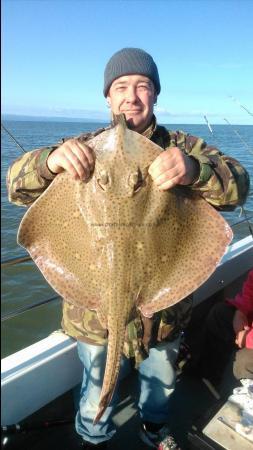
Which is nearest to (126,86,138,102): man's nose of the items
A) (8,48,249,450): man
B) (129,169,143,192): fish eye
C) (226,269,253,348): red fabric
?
(8,48,249,450): man

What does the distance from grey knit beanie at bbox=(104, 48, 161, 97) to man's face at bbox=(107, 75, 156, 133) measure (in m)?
0.03

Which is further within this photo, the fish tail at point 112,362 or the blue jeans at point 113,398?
the blue jeans at point 113,398

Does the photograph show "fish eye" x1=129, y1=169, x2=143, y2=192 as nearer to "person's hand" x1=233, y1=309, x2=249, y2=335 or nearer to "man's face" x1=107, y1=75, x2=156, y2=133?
"man's face" x1=107, y1=75, x2=156, y2=133

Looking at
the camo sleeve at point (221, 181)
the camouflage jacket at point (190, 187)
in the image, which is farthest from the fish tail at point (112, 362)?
the camo sleeve at point (221, 181)

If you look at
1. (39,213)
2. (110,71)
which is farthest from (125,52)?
(39,213)

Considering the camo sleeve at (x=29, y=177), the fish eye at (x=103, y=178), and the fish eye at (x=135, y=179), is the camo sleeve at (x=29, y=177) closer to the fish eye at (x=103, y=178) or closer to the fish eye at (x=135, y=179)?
the fish eye at (x=103, y=178)

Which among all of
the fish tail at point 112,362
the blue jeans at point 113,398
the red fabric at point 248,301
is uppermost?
the fish tail at point 112,362

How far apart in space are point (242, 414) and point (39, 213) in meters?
2.25

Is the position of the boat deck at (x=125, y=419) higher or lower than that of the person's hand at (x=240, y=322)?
lower

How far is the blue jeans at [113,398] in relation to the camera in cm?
287

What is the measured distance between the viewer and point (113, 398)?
3.11m

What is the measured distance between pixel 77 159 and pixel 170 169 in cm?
46

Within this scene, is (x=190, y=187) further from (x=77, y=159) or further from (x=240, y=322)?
(x=240, y=322)

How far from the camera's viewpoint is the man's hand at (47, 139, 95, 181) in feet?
6.53
